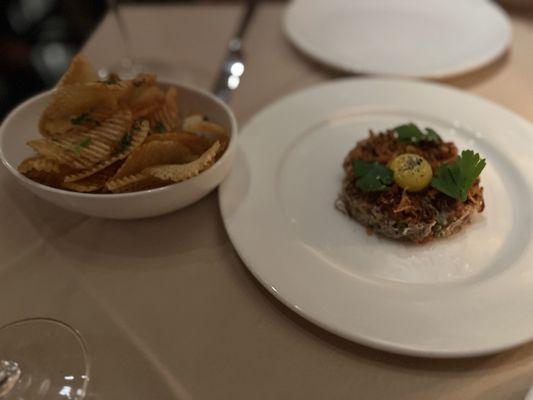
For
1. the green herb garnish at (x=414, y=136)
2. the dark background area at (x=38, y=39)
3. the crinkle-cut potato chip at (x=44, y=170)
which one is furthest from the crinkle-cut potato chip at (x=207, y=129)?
the dark background area at (x=38, y=39)

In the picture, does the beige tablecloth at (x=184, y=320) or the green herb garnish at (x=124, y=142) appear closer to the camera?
the beige tablecloth at (x=184, y=320)

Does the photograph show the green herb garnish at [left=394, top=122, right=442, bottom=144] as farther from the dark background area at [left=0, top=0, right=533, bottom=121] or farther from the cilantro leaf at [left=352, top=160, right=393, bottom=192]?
the dark background area at [left=0, top=0, right=533, bottom=121]

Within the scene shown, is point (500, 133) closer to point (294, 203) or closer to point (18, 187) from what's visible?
point (294, 203)

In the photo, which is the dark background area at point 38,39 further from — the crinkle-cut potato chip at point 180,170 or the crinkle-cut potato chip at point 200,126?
the crinkle-cut potato chip at point 180,170

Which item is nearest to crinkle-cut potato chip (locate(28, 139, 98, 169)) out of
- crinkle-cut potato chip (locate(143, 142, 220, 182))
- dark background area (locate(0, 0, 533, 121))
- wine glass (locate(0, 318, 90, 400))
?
crinkle-cut potato chip (locate(143, 142, 220, 182))

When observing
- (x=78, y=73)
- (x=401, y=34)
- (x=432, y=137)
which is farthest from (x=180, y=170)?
(x=401, y=34)

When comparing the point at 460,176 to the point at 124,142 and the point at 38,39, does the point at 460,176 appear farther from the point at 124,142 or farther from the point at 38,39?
the point at 38,39
